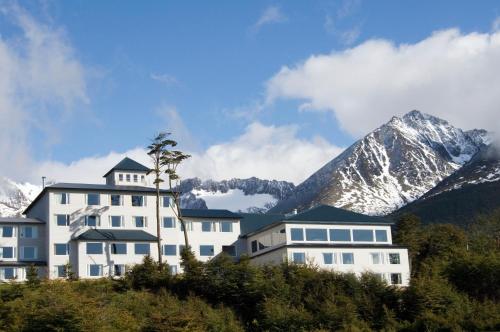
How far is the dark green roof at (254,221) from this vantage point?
283 feet

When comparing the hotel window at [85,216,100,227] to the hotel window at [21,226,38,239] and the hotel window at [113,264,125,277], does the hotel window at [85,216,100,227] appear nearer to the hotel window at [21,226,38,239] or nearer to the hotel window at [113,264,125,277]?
the hotel window at [21,226,38,239]

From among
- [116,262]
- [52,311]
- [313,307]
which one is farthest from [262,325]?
[116,262]

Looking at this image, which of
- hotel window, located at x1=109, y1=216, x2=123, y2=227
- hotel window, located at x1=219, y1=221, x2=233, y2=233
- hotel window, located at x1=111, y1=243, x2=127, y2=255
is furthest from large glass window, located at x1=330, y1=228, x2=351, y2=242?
hotel window, located at x1=109, y1=216, x2=123, y2=227

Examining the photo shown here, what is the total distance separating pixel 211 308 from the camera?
187 ft

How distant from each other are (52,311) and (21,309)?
462 cm

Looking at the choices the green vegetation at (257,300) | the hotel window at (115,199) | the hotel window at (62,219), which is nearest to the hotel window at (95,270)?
the hotel window at (62,219)

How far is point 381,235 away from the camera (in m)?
75.9

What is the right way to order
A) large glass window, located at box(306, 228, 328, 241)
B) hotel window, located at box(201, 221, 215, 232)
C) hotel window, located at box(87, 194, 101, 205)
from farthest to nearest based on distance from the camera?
hotel window, located at box(201, 221, 215, 232) < hotel window, located at box(87, 194, 101, 205) < large glass window, located at box(306, 228, 328, 241)

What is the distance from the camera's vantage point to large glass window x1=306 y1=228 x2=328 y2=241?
73.7 metres

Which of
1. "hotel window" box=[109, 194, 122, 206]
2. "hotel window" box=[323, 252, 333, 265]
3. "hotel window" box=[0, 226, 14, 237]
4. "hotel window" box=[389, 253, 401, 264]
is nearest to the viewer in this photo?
"hotel window" box=[323, 252, 333, 265]

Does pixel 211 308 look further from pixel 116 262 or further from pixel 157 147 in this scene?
pixel 157 147

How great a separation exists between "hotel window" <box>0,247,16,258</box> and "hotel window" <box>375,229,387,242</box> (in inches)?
1552

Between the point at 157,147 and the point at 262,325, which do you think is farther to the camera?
the point at 157,147

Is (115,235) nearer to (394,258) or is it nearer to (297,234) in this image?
(297,234)
